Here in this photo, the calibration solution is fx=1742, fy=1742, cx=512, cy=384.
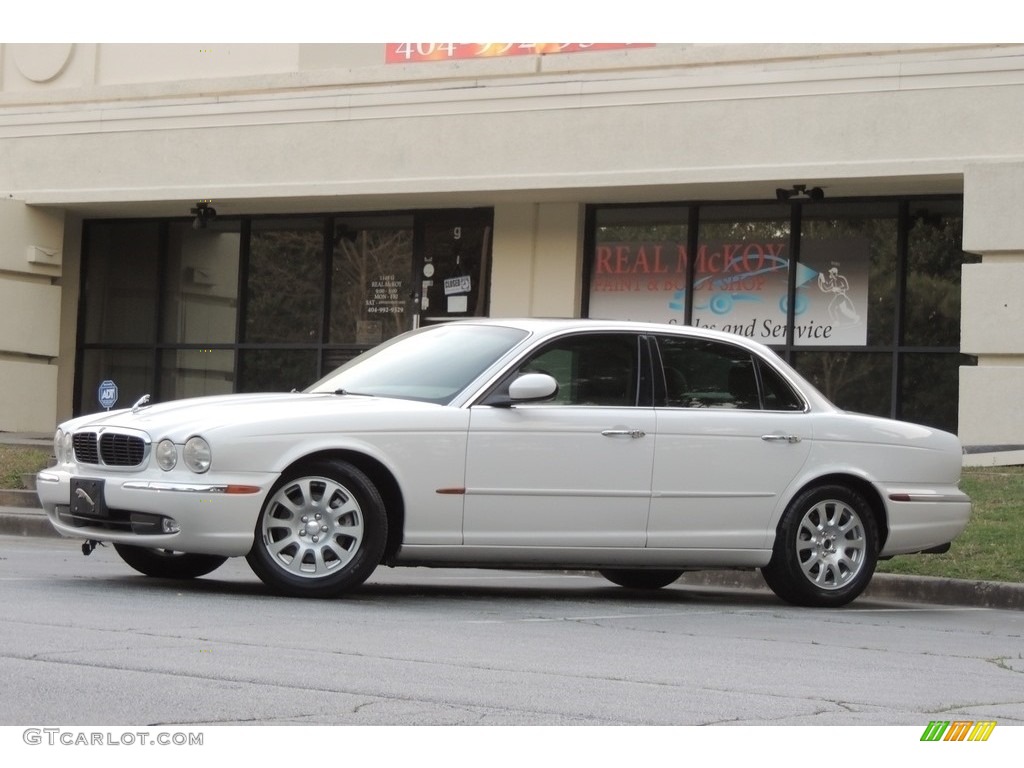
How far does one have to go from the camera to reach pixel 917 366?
1927cm

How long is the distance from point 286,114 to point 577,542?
13.1m

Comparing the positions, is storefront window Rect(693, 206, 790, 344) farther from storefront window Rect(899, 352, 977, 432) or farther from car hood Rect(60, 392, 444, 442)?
car hood Rect(60, 392, 444, 442)

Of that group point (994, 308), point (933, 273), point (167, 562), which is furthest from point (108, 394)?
point (933, 273)

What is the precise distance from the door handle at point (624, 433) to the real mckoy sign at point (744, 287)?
34.3ft

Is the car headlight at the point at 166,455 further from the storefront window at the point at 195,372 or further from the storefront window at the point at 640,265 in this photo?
the storefront window at the point at 195,372

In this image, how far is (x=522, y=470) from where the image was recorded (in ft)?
30.4

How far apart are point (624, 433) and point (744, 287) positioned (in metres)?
10.9

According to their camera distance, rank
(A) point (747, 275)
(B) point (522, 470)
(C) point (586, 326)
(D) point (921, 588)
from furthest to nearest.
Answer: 1. (A) point (747, 275)
2. (D) point (921, 588)
3. (C) point (586, 326)
4. (B) point (522, 470)

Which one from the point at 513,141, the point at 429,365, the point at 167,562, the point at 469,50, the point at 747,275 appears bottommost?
the point at 167,562

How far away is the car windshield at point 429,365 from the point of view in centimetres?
937

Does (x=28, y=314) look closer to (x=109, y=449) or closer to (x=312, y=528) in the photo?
(x=109, y=449)

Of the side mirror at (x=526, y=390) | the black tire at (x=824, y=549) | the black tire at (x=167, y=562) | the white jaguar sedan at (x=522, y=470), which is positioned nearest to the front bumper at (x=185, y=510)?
the white jaguar sedan at (x=522, y=470)

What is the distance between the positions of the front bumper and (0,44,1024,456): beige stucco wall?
36.0ft

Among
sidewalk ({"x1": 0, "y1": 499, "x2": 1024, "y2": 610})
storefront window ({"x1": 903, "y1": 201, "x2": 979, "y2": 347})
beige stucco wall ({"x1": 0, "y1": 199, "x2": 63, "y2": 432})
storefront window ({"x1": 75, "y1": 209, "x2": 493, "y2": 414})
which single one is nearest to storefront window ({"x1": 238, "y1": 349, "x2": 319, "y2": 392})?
storefront window ({"x1": 75, "y1": 209, "x2": 493, "y2": 414})
